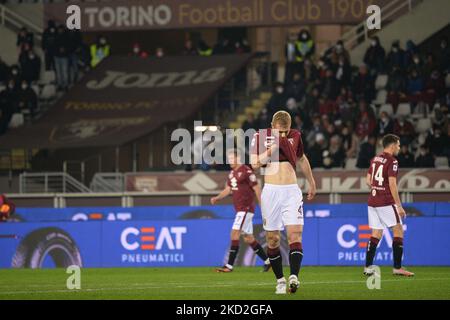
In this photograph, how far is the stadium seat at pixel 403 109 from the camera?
111 feet

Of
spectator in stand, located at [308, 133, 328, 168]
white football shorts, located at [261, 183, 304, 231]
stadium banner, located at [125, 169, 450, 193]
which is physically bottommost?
white football shorts, located at [261, 183, 304, 231]

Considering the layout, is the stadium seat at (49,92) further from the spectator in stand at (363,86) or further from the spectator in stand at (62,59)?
the spectator in stand at (363,86)

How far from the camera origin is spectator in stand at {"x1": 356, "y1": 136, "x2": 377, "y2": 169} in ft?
102

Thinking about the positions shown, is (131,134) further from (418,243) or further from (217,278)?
(217,278)

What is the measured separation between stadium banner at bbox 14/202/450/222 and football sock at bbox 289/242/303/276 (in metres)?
10.2

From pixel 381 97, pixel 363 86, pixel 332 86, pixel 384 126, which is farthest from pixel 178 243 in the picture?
pixel 381 97

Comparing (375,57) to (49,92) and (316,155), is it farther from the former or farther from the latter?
(49,92)

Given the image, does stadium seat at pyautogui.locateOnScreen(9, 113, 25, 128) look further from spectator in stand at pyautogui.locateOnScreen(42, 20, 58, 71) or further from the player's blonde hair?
the player's blonde hair

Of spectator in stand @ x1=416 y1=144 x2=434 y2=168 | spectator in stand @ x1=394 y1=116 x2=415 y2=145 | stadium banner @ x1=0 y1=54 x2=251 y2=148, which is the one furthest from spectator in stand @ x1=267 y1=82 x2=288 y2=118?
spectator in stand @ x1=416 y1=144 x2=434 y2=168

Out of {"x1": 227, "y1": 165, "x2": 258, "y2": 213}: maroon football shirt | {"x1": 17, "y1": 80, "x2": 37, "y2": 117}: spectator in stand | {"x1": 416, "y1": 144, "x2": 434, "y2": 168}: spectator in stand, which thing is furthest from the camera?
{"x1": 17, "y1": 80, "x2": 37, "y2": 117}: spectator in stand

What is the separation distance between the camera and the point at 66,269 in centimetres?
2506

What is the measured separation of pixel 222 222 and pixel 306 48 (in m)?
11.9

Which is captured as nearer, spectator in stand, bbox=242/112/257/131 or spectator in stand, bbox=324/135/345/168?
spectator in stand, bbox=324/135/345/168
